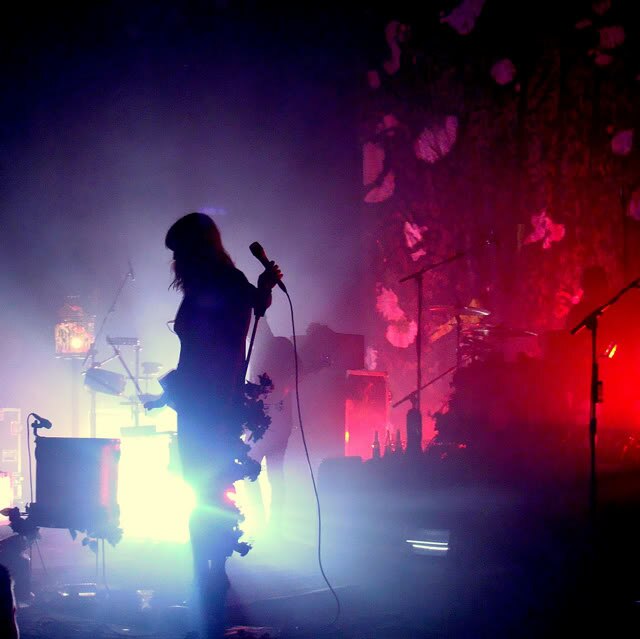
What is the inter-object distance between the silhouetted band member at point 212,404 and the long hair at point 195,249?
0.02 m

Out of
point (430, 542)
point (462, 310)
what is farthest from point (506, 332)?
point (430, 542)

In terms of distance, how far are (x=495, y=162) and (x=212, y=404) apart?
7.48m

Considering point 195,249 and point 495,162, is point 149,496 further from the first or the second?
point 495,162

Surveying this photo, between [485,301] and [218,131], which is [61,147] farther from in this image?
[485,301]

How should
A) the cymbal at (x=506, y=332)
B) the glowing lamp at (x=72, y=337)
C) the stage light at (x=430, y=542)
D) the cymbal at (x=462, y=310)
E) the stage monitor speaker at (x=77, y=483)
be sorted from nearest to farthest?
1. the stage monitor speaker at (x=77, y=483)
2. the stage light at (x=430, y=542)
3. the cymbal at (x=506, y=332)
4. the cymbal at (x=462, y=310)
5. the glowing lamp at (x=72, y=337)

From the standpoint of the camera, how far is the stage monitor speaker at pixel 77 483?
14.1ft

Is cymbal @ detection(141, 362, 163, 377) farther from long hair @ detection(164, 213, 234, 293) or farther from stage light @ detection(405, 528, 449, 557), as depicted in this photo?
long hair @ detection(164, 213, 234, 293)

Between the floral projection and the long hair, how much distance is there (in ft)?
18.6

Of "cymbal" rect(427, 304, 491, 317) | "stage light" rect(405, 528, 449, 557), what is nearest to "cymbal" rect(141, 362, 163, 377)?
"cymbal" rect(427, 304, 491, 317)

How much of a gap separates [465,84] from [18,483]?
773 cm

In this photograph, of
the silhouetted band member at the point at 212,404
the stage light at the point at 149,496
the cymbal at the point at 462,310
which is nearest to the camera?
the silhouetted band member at the point at 212,404

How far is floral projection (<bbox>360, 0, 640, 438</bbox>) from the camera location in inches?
339

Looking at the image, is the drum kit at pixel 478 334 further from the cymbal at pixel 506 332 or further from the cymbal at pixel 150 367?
the cymbal at pixel 150 367

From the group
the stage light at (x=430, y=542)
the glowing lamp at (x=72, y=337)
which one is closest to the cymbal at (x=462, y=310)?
the stage light at (x=430, y=542)
